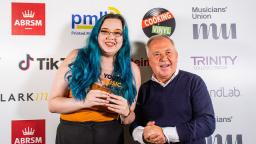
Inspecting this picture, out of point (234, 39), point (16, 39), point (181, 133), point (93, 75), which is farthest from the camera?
point (234, 39)

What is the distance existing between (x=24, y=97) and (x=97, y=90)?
2.22 feet

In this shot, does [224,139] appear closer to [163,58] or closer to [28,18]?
[163,58]

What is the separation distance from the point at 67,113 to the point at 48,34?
2.09 feet

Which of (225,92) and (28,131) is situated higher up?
(225,92)

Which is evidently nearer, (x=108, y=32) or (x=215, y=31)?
(x=108, y=32)

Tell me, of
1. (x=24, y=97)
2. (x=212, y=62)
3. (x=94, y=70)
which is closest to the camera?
(x=94, y=70)

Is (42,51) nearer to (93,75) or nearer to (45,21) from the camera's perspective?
(45,21)

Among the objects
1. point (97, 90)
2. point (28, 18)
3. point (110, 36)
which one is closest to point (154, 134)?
point (97, 90)

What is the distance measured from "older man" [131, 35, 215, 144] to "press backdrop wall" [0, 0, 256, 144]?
1.25 feet

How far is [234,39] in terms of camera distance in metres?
1.98

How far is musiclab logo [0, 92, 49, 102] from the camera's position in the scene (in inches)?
70.6

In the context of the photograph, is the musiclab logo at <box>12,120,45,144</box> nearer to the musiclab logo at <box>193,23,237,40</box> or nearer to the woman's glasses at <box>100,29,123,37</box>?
the woman's glasses at <box>100,29,123,37</box>

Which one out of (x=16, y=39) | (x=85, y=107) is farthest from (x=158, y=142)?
(x=16, y=39)

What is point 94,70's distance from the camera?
1.49 metres
